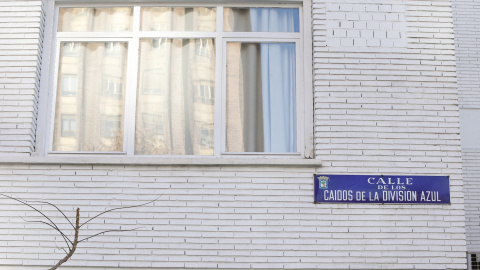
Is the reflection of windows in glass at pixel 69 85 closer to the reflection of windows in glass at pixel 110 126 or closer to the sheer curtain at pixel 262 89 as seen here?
the reflection of windows in glass at pixel 110 126

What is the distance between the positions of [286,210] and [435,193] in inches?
65.7

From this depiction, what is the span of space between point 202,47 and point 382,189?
2718 mm

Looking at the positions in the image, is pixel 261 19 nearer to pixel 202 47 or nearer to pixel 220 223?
pixel 202 47

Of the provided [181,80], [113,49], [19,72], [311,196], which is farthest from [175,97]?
[311,196]

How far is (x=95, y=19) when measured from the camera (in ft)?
23.2

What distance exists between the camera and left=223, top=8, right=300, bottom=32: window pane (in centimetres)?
702

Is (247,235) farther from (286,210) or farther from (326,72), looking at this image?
(326,72)

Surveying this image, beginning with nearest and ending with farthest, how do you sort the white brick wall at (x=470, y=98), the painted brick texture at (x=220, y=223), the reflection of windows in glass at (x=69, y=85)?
the painted brick texture at (x=220, y=223) → the reflection of windows in glass at (x=69, y=85) → the white brick wall at (x=470, y=98)

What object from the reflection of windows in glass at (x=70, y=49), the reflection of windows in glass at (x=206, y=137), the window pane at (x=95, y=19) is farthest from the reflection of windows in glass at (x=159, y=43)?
the reflection of windows in glass at (x=206, y=137)

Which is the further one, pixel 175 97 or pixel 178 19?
pixel 178 19

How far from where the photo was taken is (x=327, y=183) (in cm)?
633

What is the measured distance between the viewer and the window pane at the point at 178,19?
7.03 metres

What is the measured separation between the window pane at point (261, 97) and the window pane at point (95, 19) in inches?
52.7

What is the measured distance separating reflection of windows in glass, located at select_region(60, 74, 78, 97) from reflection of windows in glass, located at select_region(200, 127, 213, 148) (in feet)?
5.36
